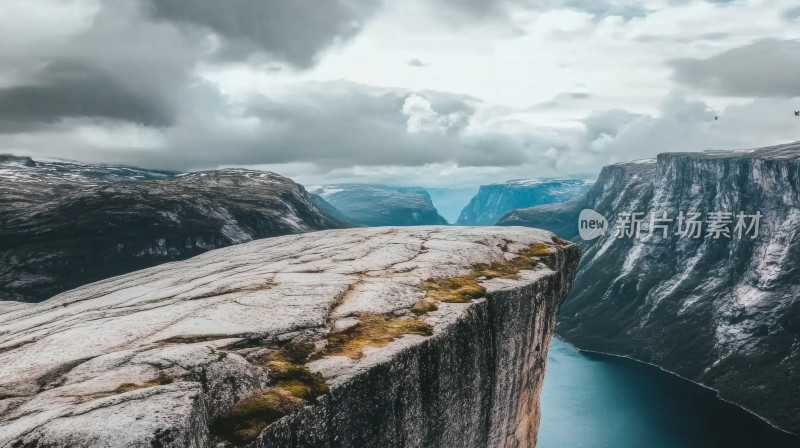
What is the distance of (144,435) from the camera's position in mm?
6301

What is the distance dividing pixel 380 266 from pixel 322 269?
2.03 m

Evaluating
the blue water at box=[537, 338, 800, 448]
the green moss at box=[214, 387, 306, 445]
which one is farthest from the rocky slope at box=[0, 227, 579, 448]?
the blue water at box=[537, 338, 800, 448]

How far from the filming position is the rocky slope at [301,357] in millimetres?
7430

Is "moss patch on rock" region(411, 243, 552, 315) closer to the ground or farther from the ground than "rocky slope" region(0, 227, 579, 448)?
farther from the ground

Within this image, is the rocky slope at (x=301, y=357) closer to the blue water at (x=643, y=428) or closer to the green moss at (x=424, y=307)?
the green moss at (x=424, y=307)

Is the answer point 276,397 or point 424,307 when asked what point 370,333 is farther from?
point 276,397

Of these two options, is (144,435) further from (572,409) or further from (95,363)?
(572,409)

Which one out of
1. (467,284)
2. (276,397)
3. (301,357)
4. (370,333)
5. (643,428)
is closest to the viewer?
(276,397)

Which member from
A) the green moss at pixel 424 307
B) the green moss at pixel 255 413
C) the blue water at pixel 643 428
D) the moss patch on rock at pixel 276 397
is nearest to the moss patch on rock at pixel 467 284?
the green moss at pixel 424 307

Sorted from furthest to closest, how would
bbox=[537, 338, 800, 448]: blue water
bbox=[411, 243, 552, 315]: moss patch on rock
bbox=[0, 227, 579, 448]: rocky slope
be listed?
bbox=[537, 338, 800, 448]: blue water → bbox=[411, 243, 552, 315]: moss patch on rock → bbox=[0, 227, 579, 448]: rocky slope

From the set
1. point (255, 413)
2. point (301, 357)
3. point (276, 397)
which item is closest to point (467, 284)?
point (301, 357)

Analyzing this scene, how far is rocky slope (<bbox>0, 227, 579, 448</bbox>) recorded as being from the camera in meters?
7.43

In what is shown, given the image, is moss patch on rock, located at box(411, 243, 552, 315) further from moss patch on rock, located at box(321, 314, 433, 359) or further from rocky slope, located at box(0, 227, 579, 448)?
moss patch on rock, located at box(321, 314, 433, 359)

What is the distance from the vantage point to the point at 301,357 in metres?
9.97
